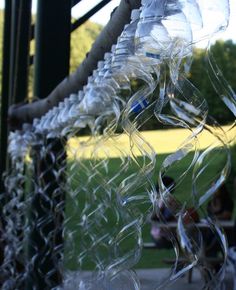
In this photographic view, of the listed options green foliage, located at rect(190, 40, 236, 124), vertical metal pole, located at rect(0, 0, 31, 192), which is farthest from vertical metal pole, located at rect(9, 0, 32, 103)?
green foliage, located at rect(190, 40, 236, 124)

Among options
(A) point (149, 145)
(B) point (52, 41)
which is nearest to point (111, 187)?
(A) point (149, 145)

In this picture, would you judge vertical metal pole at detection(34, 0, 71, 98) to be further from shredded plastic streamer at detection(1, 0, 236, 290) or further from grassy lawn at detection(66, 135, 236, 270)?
shredded plastic streamer at detection(1, 0, 236, 290)

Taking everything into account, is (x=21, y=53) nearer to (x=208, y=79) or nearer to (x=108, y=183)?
(x=108, y=183)

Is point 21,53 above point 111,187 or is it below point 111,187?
below

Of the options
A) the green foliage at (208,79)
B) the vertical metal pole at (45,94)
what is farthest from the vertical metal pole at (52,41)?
the green foliage at (208,79)

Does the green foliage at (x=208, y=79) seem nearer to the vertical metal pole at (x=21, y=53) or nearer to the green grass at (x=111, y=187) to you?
the green grass at (x=111, y=187)

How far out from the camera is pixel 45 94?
1575 mm

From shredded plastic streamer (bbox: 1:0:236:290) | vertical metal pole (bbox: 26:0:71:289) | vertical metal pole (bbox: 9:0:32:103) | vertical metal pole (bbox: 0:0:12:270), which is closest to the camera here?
shredded plastic streamer (bbox: 1:0:236:290)

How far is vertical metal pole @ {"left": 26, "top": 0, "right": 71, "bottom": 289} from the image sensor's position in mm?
1399

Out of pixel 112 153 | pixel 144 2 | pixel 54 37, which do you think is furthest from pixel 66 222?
pixel 144 2

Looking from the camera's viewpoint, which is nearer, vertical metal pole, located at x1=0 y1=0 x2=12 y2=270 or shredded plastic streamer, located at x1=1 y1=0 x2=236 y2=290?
shredded plastic streamer, located at x1=1 y1=0 x2=236 y2=290

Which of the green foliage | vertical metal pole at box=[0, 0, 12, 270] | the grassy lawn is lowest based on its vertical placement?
vertical metal pole at box=[0, 0, 12, 270]

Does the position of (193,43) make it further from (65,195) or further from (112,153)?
(65,195)

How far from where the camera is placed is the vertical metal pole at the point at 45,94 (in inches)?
55.1
